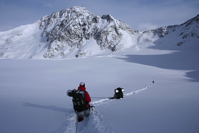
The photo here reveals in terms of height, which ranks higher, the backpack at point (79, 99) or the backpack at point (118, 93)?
the backpack at point (79, 99)

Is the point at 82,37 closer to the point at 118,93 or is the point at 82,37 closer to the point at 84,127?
the point at 118,93

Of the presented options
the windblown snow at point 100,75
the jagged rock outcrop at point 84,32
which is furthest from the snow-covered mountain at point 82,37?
the windblown snow at point 100,75

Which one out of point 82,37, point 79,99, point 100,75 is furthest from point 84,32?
point 79,99

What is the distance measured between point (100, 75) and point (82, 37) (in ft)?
271

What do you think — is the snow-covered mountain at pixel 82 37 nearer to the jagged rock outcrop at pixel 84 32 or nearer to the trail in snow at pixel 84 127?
the jagged rock outcrop at pixel 84 32

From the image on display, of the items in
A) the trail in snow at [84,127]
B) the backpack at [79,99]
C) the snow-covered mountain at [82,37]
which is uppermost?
the snow-covered mountain at [82,37]

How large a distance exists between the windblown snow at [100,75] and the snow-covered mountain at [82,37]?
60 cm

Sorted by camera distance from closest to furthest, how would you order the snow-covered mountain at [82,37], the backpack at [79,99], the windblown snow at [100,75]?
the windblown snow at [100,75], the backpack at [79,99], the snow-covered mountain at [82,37]

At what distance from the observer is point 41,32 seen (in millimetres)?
117938

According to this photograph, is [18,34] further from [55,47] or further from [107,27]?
[107,27]

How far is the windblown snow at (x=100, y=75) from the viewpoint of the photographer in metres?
3.04

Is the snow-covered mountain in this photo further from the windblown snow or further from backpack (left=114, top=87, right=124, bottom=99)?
backpack (left=114, top=87, right=124, bottom=99)

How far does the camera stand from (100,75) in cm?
1476

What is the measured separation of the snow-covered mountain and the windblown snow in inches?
23.7
